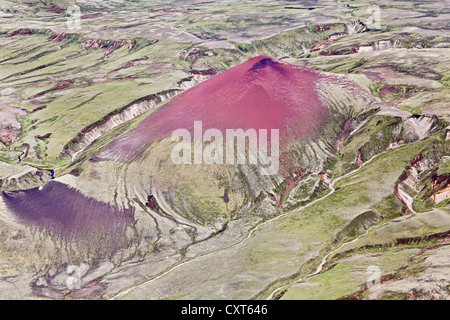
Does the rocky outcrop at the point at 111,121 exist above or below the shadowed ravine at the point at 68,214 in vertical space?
above

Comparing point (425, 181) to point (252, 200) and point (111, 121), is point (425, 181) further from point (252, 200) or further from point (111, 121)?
point (111, 121)

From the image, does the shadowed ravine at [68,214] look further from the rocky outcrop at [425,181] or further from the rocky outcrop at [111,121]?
the rocky outcrop at [425,181]

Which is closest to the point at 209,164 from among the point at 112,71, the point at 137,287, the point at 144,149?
the point at 144,149

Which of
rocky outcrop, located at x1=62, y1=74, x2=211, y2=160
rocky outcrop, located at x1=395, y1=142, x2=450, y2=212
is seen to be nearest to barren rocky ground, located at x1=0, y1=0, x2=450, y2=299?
rocky outcrop, located at x1=395, y1=142, x2=450, y2=212

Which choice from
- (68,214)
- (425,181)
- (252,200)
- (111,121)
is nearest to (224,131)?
(252,200)

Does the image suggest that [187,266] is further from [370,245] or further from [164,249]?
[370,245]

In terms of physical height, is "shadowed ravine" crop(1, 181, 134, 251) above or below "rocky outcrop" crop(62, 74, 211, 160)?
below

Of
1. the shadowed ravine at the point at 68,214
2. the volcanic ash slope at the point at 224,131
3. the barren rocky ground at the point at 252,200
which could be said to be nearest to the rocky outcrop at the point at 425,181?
the barren rocky ground at the point at 252,200

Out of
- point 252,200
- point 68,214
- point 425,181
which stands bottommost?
point 252,200

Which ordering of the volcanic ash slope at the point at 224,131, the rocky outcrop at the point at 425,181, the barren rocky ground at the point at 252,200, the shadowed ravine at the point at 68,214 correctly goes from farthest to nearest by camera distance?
the volcanic ash slope at the point at 224,131, the rocky outcrop at the point at 425,181, the shadowed ravine at the point at 68,214, the barren rocky ground at the point at 252,200

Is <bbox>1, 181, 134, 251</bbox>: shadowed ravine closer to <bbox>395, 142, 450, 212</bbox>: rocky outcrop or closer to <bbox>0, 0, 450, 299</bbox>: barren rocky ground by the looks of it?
<bbox>0, 0, 450, 299</bbox>: barren rocky ground

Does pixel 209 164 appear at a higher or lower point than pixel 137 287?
higher
